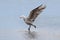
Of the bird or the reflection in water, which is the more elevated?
the bird

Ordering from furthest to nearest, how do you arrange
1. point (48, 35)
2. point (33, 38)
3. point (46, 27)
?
point (46, 27)
point (48, 35)
point (33, 38)

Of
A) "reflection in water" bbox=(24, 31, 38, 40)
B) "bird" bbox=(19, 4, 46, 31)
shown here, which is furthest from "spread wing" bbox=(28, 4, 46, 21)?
"reflection in water" bbox=(24, 31, 38, 40)

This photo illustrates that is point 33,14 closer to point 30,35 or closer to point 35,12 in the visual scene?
point 35,12

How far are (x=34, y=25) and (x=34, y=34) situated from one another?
0.08 meters

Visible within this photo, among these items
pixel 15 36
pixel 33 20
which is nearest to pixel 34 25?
pixel 33 20

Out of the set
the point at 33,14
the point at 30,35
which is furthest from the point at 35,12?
the point at 30,35

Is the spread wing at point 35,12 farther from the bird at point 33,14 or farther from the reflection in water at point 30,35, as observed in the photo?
the reflection in water at point 30,35

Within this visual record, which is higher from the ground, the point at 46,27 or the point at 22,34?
the point at 46,27

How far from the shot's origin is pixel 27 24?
6.88 ft

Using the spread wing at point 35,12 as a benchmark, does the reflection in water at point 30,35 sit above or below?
below

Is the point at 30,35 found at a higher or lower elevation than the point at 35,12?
lower

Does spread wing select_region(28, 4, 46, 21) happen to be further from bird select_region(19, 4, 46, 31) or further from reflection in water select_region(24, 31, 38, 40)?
reflection in water select_region(24, 31, 38, 40)

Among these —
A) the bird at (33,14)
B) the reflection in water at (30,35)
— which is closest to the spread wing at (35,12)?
the bird at (33,14)

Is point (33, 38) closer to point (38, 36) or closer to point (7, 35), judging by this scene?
point (38, 36)
